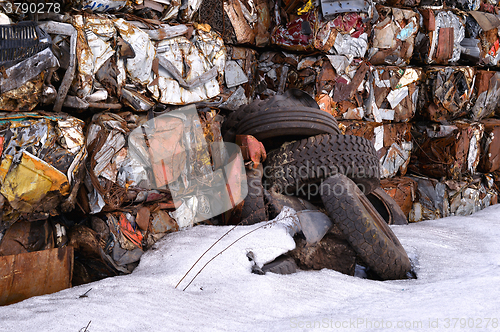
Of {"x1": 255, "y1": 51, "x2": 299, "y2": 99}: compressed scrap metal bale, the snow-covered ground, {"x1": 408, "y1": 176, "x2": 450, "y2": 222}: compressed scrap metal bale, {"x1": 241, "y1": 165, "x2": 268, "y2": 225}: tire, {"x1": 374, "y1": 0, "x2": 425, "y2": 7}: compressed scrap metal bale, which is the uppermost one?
{"x1": 374, "y1": 0, "x2": 425, "y2": 7}: compressed scrap metal bale

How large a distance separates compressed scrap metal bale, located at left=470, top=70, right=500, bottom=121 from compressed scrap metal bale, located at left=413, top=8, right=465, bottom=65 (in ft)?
1.70

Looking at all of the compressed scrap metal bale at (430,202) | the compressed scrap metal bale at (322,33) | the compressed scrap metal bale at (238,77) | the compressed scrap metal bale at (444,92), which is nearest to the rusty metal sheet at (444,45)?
the compressed scrap metal bale at (444,92)

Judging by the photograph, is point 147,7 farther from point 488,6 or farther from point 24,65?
point 488,6

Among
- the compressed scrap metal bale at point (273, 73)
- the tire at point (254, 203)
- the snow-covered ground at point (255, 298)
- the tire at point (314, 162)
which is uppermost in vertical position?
the compressed scrap metal bale at point (273, 73)

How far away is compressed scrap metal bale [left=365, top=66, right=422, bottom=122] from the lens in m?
3.85

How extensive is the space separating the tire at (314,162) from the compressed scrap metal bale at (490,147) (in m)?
3.05

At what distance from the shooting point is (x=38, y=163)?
1562mm

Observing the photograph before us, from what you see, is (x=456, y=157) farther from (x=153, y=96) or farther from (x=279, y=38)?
(x=153, y=96)

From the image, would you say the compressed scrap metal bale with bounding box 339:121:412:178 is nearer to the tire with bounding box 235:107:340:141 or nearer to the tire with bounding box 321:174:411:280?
the tire with bounding box 235:107:340:141

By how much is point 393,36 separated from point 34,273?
4.04 m

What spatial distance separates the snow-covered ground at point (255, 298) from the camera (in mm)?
1237

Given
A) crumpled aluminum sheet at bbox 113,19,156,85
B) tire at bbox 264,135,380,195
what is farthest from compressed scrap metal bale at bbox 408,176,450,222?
crumpled aluminum sheet at bbox 113,19,156,85

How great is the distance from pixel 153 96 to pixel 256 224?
102cm

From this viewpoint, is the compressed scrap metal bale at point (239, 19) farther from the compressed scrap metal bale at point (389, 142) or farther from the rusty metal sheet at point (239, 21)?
the compressed scrap metal bale at point (389, 142)
